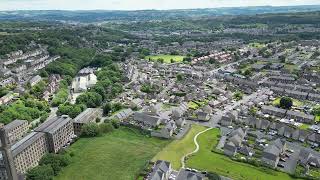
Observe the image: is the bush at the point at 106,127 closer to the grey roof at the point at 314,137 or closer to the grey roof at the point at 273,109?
the grey roof at the point at 273,109

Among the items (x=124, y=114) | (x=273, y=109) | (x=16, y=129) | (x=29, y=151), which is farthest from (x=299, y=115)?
(x=16, y=129)

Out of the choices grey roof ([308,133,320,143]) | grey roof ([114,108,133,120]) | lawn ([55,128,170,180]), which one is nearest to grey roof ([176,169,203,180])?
lawn ([55,128,170,180])

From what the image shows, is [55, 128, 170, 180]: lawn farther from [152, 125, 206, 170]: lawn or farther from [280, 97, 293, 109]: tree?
[280, 97, 293, 109]: tree

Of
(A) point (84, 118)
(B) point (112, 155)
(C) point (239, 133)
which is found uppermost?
(A) point (84, 118)

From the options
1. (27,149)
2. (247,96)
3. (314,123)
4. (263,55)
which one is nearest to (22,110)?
(27,149)

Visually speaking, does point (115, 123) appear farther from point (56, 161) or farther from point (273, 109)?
point (273, 109)

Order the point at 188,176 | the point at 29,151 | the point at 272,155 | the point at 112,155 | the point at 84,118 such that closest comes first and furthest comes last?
the point at 188,176 < the point at 272,155 < the point at 29,151 < the point at 112,155 < the point at 84,118
